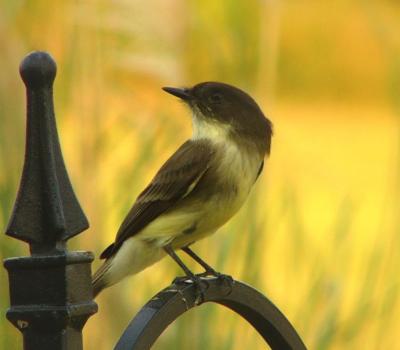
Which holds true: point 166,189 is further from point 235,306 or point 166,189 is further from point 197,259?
point 235,306

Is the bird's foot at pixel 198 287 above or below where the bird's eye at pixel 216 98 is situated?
below

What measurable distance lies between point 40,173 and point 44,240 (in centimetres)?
8

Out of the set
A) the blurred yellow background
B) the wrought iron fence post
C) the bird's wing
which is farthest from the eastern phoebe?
the wrought iron fence post

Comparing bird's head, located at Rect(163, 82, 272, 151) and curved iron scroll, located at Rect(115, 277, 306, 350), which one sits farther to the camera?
bird's head, located at Rect(163, 82, 272, 151)

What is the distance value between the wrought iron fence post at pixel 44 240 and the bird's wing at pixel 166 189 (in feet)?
4.01

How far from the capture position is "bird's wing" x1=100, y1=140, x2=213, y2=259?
8.78 feet

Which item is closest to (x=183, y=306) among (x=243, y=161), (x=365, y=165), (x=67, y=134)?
(x=243, y=161)

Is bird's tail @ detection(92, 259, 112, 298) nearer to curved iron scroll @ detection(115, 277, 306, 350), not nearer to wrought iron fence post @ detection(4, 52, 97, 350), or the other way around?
curved iron scroll @ detection(115, 277, 306, 350)

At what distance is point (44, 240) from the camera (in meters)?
1.40

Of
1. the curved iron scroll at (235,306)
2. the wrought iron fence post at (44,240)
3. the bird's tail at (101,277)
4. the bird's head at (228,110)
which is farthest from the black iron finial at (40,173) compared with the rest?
the bird's head at (228,110)

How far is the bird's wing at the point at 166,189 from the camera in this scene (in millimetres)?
2676

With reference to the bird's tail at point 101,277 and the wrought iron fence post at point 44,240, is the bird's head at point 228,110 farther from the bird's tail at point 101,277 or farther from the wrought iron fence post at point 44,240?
the wrought iron fence post at point 44,240

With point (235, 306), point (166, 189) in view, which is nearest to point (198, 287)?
Result: point (235, 306)

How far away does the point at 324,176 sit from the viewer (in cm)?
335
